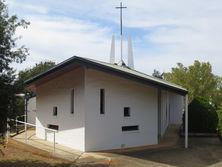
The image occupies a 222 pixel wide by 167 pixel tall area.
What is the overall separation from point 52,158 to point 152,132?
22.3 ft

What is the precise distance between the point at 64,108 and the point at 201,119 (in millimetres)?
9872

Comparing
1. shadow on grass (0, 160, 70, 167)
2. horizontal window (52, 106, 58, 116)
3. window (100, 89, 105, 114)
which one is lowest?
shadow on grass (0, 160, 70, 167)

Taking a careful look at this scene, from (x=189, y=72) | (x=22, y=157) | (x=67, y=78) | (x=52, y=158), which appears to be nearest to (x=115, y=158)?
(x=52, y=158)

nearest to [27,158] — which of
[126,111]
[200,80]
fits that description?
[126,111]

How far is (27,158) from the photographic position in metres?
15.1

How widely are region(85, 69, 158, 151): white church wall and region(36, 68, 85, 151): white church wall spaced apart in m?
0.41

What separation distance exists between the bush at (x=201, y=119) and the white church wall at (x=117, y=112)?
576 centimetres

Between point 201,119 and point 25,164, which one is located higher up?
point 201,119

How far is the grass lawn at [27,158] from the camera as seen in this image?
14039 millimetres

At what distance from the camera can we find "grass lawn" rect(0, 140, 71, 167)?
14039 mm

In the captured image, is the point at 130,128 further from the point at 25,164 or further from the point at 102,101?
the point at 25,164

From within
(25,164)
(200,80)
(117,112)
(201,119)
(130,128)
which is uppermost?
(200,80)

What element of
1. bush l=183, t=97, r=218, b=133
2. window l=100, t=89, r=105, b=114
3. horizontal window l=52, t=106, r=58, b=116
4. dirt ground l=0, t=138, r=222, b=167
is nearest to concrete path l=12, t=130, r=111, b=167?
dirt ground l=0, t=138, r=222, b=167

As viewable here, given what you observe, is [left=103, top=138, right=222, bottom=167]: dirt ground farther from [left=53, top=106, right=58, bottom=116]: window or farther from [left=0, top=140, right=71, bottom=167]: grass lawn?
[left=53, top=106, right=58, bottom=116]: window
